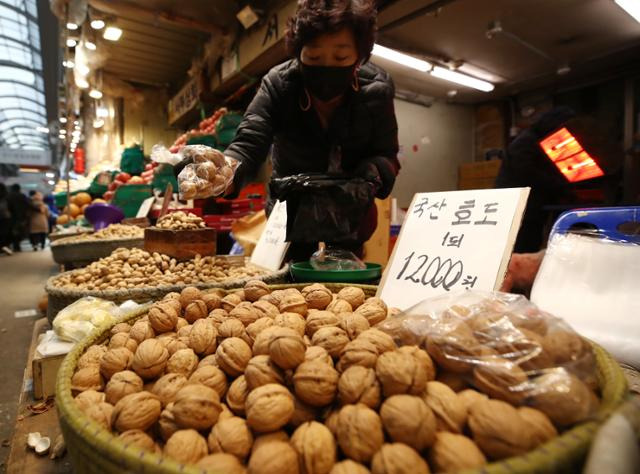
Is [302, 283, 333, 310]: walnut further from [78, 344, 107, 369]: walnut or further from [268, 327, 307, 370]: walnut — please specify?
[78, 344, 107, 369]: walnut

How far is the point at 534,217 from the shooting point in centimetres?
374

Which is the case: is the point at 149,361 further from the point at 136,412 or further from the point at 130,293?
the point at 130,293

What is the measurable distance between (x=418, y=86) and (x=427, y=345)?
7.46 metres

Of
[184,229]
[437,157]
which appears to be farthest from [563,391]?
[437,157]

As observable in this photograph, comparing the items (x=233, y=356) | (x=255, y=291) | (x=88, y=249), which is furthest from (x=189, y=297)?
(x=88, y=249)

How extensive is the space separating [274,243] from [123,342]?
4.45ft

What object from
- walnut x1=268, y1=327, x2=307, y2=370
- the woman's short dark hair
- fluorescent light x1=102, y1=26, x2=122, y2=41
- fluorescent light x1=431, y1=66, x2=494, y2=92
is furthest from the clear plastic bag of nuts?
fluorescent light x1=102, y1=26, x2=122, y2=41

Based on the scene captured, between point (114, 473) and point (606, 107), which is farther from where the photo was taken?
point (606, 107)

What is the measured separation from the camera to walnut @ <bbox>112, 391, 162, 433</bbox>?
67cm

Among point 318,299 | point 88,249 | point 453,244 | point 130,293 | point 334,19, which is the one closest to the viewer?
point 318,299

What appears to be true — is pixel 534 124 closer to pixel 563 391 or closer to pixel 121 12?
pixel 563 391

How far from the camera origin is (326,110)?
192cm

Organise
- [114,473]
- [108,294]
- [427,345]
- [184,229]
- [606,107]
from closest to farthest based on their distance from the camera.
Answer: [114,473], [427,345], [108,294], [184,229], [606,107]

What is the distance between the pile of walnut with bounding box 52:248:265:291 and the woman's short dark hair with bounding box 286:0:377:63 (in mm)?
1132
